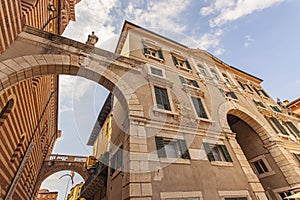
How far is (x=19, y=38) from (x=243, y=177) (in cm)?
1321

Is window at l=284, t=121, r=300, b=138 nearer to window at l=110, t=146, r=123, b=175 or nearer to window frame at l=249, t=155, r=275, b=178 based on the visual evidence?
window frame at l=249, t=155, r=275, b=178

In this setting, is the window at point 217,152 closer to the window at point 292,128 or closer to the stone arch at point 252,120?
the stone arch at point 252,120

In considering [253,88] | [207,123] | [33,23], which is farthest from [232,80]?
[33,23]

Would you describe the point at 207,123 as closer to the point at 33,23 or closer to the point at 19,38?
the point at 19,38

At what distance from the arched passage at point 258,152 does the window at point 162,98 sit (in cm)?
704

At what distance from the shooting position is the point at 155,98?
973 cm

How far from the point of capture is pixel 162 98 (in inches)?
402

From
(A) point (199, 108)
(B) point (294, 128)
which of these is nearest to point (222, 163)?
(A) point (199, 108)

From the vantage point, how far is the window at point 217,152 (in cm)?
890

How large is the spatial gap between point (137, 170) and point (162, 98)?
5.04 meters

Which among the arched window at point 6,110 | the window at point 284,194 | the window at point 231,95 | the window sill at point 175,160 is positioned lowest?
the window at point 284,194

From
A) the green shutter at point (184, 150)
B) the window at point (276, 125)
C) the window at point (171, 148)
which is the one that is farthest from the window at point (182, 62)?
the window at point (276, 125)

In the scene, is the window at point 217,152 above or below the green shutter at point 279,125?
below

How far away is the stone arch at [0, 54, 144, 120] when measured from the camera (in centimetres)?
643
